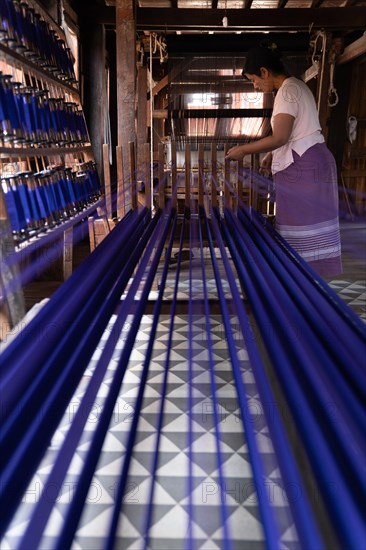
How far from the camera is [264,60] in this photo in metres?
1.75

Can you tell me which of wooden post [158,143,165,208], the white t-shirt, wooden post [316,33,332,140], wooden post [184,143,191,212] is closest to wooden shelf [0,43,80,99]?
wooden post [158,143,165,208]

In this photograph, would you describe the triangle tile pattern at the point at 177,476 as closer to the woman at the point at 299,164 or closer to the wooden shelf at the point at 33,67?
the woman at the point at 299,164

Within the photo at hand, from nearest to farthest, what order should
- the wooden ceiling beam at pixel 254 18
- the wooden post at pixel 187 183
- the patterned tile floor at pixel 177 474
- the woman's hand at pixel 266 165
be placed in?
the patterned tile floor at pixel 177 474, the woman's hand at pixel 266 165, the wooden post at pixel 187 183, the wooden ceiling beam at pixel 254 18

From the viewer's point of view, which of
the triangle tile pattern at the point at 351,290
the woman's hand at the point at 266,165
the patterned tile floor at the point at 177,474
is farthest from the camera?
the triangle tile pattern at the point at 351,290

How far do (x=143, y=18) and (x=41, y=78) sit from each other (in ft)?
5.91

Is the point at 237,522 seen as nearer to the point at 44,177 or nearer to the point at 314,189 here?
the point at 314,189

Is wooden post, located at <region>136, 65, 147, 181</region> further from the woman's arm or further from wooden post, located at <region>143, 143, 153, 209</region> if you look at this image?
the woman's arm

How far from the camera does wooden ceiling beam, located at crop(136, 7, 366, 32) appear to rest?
414 cm

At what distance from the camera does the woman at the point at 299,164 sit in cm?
172

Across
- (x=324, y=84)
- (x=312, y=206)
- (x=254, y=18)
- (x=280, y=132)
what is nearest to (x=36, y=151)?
(x=280, y=132)

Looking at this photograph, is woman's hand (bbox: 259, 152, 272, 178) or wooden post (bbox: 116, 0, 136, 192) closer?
woman's hand (bbox: 259, 152, 272, 178)

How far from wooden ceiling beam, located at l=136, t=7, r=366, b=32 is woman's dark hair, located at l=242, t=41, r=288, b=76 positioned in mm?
2657

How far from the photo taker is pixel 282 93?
1719 millimetres

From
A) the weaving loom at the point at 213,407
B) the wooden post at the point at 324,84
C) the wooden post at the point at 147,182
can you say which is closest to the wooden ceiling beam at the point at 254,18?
the wooden post at the point at 324,84
